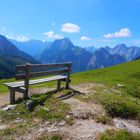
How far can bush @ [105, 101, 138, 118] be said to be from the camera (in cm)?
1556

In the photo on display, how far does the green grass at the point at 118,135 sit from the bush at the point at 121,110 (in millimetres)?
3040

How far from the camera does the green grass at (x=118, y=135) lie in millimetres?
11441

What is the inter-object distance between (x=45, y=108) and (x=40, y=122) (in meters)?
1.54

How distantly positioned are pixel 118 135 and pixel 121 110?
4.30 metres

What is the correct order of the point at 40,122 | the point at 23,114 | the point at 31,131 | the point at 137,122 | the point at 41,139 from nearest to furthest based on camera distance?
the point at 41,139, the point at 31,131, the point at 40,122, the point at 23,114, the point at 137,122

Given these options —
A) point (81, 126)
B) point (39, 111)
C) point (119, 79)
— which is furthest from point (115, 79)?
point (81, 126)

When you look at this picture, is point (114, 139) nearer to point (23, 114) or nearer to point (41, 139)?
point (41, 139)

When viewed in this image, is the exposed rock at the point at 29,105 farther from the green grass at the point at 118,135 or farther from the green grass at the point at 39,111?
the green grass at the point at 118,135

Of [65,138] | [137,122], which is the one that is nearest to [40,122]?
[65,138]

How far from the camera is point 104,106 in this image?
15938 millimetres

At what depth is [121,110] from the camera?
52.2 ft

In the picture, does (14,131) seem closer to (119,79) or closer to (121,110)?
(121,110)

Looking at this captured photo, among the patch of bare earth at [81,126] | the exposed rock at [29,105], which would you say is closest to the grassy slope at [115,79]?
the exposed rock at [29,105]

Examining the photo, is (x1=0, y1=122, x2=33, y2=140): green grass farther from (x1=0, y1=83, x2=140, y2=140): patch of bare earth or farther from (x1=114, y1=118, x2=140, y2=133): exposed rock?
(x1=114, y1=118, x2=140, y2=133): exposed rock
